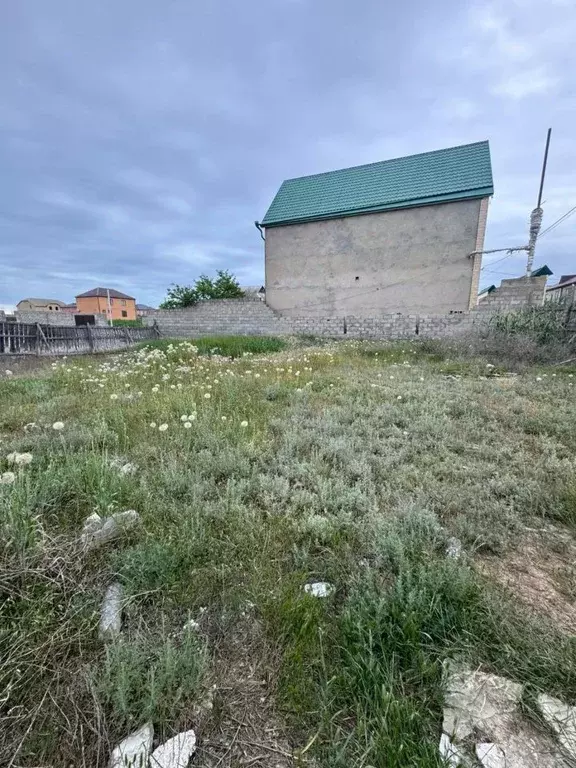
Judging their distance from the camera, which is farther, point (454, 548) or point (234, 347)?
point (234, 347)

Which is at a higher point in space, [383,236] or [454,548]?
[383,236]

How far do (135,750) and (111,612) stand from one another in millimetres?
447

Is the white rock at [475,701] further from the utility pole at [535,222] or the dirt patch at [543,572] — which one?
the utility pole at [535,222]

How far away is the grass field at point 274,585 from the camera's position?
3.13 ft

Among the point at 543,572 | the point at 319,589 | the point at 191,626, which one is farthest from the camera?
the point at 543,572

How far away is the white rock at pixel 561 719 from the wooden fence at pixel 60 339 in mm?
10772

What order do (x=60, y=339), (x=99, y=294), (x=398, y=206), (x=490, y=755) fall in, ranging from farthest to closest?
(x=99, y=294) → (x=398, y=206) → (x=60, y=339) → (x=490, y=755)

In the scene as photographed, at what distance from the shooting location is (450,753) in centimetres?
88

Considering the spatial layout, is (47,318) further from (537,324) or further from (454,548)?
(454,548)

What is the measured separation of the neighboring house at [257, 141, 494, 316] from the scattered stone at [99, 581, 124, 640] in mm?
13471

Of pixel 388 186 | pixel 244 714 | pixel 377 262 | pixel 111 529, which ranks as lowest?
pixel 244 714

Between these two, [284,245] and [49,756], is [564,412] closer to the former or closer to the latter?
[49,756]

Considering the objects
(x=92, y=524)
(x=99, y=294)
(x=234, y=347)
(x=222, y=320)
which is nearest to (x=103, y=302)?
(x=99, y=294)

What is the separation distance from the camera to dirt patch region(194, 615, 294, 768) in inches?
35.6
